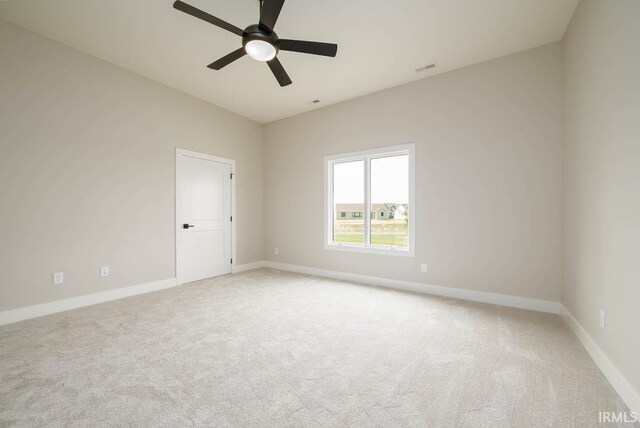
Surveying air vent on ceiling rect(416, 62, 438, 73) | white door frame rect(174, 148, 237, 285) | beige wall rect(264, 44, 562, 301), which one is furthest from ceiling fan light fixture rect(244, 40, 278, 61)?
white door frame rect(174, 148, 237, 285)

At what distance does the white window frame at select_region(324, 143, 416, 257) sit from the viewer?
13.2ft

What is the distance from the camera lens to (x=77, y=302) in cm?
326

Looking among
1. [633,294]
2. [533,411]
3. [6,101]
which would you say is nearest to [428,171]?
[633,294]

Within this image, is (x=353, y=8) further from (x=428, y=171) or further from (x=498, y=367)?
(x=498, y=367)

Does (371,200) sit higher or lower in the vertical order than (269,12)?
lower

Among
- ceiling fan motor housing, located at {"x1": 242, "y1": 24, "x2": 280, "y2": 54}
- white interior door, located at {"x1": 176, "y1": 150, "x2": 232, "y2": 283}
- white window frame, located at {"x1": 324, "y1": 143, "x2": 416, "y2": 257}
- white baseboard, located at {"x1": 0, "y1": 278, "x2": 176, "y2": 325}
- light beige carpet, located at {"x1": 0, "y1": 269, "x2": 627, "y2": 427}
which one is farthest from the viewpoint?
white interior door, located at {"x1": 176, "y1": 150, "x2": 232, "y2": 283}

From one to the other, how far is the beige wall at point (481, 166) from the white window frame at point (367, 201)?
0.10m

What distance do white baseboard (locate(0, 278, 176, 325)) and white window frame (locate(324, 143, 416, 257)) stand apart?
9.23 feet

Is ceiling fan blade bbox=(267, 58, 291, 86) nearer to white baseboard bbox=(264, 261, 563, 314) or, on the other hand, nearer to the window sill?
the window sill

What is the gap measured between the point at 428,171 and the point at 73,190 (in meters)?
4.66

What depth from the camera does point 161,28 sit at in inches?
113

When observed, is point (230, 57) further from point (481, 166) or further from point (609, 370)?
point (609, 370)

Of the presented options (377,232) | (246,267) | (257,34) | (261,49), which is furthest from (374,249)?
(257,34)

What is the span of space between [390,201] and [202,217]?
328 centimetres
